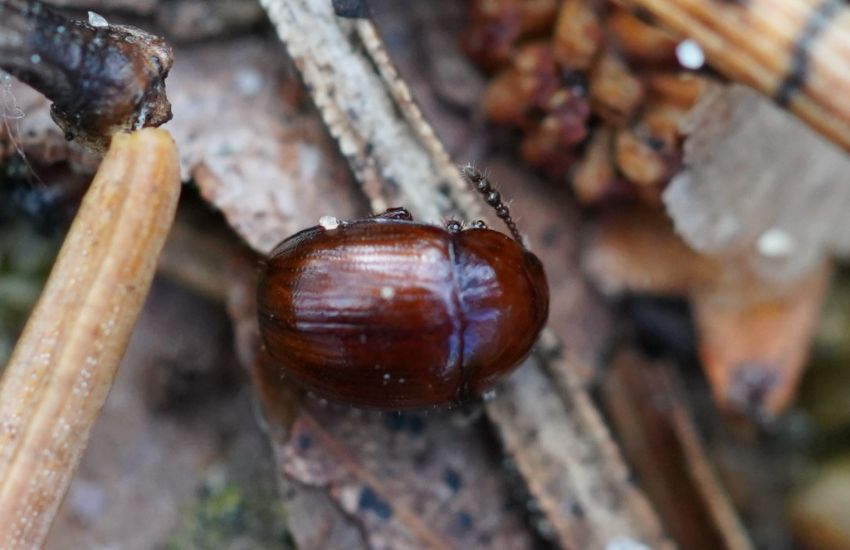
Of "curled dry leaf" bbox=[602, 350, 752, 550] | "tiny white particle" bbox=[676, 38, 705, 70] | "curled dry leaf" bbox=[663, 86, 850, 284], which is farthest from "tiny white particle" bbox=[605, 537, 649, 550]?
"tiny white particle" bbox=[676, 38, 705, 70]

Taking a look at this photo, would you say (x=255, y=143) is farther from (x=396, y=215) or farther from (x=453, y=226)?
(x=453, y=226)

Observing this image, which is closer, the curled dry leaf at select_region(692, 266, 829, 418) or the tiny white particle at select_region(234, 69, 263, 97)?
the tiny white particle at select_region(234, 69, 263, 97)

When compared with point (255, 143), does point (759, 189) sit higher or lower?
higher

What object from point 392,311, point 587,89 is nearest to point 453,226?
point 392,311

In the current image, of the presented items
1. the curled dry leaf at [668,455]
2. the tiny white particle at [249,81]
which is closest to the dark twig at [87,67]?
Answer: the tiny white particle at [249,81]

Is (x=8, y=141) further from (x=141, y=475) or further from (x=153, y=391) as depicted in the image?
(x=141, y=475)

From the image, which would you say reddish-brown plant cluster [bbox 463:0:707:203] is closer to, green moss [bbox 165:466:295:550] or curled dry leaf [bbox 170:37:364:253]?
curled dry leaf [bbox 170:37:364:253]
